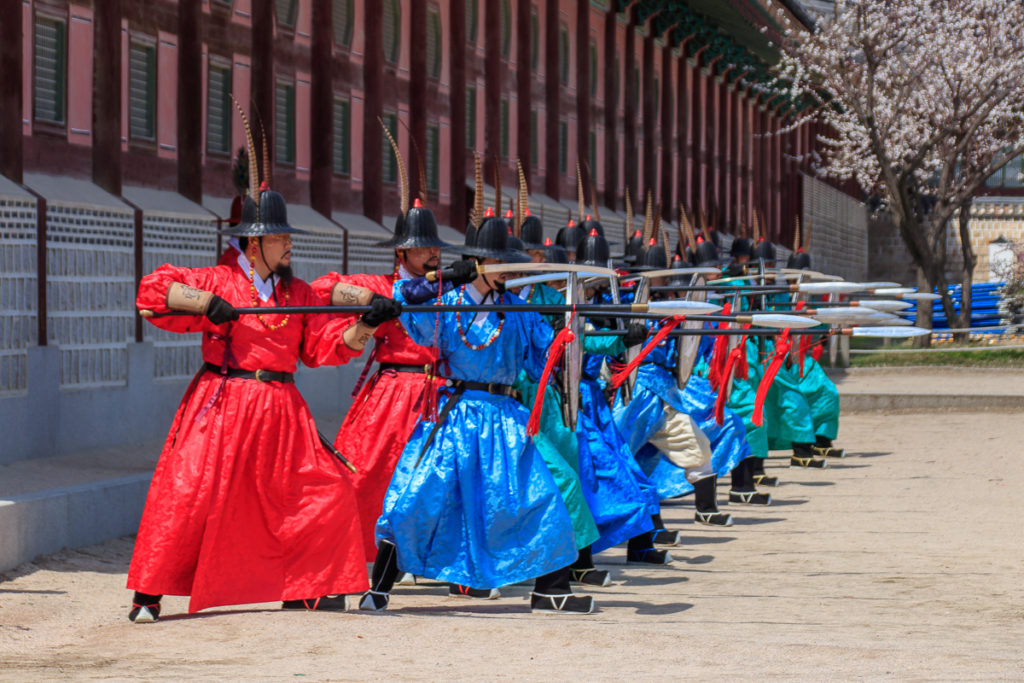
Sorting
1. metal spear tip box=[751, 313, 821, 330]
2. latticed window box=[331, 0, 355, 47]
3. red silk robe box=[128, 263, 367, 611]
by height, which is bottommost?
red silk robe box=[128, 263, 367, 611]

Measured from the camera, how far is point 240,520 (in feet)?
23.6

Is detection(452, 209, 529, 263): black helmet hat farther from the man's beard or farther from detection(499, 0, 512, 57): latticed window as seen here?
detection(499, 0, 512, 57): latticed window

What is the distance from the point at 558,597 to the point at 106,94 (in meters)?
8.22

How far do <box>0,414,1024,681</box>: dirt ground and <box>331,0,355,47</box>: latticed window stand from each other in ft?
33.5

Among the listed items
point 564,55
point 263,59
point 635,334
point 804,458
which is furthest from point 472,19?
point 635,334

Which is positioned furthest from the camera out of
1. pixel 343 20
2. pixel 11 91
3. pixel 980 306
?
pixel 980 306

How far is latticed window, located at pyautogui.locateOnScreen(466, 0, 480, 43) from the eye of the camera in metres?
24.4

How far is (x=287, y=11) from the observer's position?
18672mm


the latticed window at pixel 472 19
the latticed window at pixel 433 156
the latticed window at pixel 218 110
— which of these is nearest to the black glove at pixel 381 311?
the latticed window at pixel 218 110

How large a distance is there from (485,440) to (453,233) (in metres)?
15.8

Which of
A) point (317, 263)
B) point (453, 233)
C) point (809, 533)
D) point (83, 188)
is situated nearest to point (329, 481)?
point (809, 533)

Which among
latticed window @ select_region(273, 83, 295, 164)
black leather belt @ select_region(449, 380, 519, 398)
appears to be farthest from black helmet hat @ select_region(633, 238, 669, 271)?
latticed window @ select_region(273, 83, 295, 164)

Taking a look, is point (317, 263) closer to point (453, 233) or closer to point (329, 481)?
point (453, 233)

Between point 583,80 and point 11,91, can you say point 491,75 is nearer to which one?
point 583,80
